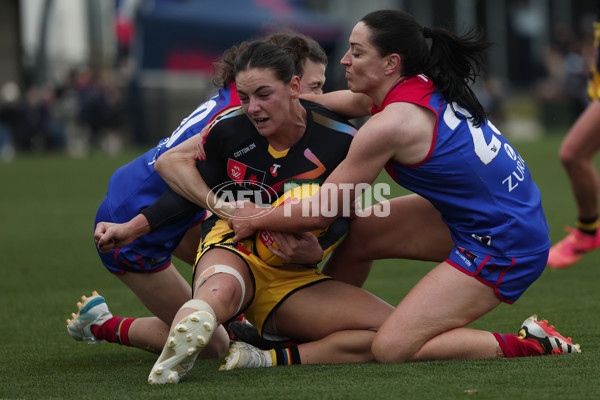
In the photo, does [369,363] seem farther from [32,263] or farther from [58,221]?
[58,221]

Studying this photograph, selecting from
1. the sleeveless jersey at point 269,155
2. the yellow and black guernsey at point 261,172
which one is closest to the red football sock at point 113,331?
the yellow and black guernsey at point 261,172

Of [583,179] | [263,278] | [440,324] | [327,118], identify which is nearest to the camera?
[440,324]

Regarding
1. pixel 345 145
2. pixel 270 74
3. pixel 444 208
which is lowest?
pixel 444 208

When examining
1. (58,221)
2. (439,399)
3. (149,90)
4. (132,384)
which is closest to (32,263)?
(58,221)

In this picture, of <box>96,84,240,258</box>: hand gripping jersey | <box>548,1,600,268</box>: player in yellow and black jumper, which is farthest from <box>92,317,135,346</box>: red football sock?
<box>548,1,600,268</box>: player in yellow and black jumper

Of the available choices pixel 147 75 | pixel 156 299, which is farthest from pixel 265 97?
pixel 147 75

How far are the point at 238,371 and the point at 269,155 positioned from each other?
979 millimetres

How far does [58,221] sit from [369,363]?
7.50 metres

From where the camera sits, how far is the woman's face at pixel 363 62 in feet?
13.4

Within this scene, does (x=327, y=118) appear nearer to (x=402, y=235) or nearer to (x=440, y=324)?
(x=402, y=235)

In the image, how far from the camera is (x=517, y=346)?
13.2 feet

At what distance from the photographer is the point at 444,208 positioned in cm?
416

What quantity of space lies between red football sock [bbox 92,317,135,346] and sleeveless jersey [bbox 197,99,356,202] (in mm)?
948

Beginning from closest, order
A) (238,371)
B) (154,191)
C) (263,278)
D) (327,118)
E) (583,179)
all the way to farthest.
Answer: (238,371) < (263,278) < (327,118) < (154,191) < (583,179)
